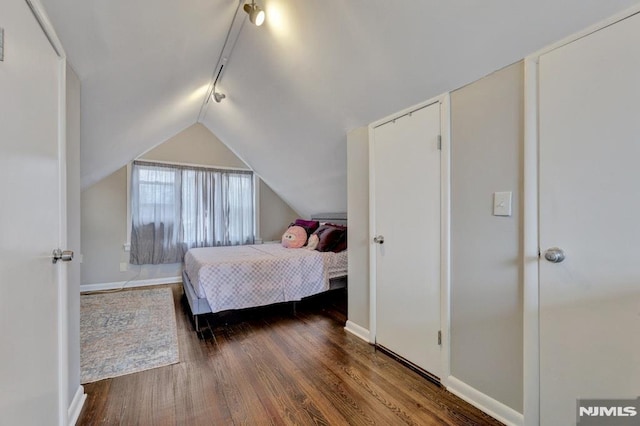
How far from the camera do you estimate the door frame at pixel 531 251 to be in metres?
1.35

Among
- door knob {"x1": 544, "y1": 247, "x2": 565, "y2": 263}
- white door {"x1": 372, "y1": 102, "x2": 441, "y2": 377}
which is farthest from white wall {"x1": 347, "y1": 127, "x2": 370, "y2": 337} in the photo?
door knob {"x1": 544, "y1": 247, "x2": 565, "y2": 263}

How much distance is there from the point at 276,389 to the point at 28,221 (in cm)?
157

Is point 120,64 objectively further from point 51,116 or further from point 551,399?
point 551,399

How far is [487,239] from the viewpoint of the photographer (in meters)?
1.58

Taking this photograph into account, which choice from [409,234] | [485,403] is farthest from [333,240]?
[485,403]

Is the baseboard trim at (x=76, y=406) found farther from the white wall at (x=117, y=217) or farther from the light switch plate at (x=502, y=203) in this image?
the white wall at (x=117, y=217)

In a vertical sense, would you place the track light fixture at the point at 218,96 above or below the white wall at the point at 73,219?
above

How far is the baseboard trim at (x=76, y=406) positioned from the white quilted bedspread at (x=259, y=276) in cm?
116

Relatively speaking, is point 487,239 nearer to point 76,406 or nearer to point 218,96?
point 76,406

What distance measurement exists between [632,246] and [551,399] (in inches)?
31.7

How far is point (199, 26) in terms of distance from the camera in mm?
1938

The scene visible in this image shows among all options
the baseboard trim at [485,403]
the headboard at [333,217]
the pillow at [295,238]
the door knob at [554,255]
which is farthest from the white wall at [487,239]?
the pillow at [295,238]

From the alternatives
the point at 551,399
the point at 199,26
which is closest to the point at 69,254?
the point at 199,26

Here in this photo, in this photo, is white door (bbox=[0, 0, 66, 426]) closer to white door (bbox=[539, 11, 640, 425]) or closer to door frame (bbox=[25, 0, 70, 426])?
door frame (bbox=[25, 0, 70, 426])
